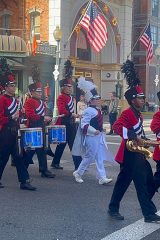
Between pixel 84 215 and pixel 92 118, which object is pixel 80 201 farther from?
pixel 92 118

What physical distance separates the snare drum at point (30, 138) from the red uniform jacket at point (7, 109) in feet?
1.37

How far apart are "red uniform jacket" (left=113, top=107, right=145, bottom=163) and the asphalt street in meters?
0.94

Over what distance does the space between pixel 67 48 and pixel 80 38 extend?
3062 mm

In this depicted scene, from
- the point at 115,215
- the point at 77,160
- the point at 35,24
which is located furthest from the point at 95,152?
the point at 35,24

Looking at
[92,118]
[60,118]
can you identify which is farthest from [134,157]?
[60,118]

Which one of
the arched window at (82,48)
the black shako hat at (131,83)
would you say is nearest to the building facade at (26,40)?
the arched window at (82,48)

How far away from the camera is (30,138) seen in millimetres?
9242

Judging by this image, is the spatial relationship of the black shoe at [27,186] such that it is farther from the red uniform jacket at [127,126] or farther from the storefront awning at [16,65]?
the storefront awning at [16,65]

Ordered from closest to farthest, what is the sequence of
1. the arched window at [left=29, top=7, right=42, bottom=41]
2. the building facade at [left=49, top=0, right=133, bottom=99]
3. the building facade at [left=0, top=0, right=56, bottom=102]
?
the building facade at [left=0, top=0, right=56, bottom=102], the arched window at [left=29, top=7, right=42, bottom=41], the building facade at [left=49, top=0, right=133, bottom=99]

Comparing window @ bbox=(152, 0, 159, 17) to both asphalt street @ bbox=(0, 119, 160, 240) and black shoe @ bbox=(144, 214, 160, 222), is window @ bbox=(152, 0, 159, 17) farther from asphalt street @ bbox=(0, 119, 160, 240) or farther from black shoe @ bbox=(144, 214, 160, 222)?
black shoe @ bbox=(144, 214, 160, 222)

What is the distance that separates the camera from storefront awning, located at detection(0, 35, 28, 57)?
25500 mm

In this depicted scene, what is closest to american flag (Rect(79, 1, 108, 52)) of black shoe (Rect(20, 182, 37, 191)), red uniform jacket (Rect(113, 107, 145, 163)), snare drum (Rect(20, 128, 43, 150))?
snare drum (Rect(20, 128, 43, 150))

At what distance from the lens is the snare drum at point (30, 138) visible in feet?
30.2

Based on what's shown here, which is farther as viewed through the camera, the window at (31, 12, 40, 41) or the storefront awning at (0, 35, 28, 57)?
the window at (31, 12, 40, 41)
